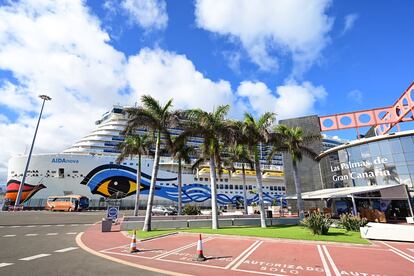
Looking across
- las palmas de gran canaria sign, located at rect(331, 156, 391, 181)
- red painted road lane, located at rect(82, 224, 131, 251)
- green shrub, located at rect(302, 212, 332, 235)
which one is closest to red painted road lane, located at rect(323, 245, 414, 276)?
green shrub, located at rect(302, 212, 332, 235)

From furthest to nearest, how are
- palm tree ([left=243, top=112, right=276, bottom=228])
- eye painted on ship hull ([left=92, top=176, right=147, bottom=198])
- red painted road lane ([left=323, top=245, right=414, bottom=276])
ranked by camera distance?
eye painted on ship hull ([left=92, top=176, right=147, bottom=198]), palm tree ([left=243, top=112, right=276, bottom=228]), red painted road lane ([left=323, top=245, right=414, bottom=276])

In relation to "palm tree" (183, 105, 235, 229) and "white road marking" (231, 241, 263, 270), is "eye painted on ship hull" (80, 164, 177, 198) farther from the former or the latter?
"white road marking" (231, 241, 263, 270)

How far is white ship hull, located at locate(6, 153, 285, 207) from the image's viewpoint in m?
49.0

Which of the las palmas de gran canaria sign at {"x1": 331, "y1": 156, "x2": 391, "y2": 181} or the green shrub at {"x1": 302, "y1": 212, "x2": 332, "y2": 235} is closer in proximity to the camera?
the green shrub at {"x1": 302, "y1": 212, "x2": 332, "y2": 235}

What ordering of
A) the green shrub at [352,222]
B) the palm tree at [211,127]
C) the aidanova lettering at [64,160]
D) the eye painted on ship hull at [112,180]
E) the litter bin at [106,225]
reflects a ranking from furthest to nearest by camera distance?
the eye painted on ship hull at [112,180]
the aidanova lettering at [64,160]
the palm tree at [211,127]
the litter bin at [106,225]
the green shrub at [352,222]

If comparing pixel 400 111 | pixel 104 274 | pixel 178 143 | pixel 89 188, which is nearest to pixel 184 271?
pixel 104 274

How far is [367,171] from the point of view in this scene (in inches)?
970

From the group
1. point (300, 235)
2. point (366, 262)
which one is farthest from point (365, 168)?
point (366, 262)

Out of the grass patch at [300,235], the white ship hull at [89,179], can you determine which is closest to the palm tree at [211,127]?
the grass patch at [300,235]

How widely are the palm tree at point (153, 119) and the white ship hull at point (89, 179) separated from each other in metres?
38.8

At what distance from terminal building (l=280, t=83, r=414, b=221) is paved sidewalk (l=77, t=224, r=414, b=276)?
10.3 metres

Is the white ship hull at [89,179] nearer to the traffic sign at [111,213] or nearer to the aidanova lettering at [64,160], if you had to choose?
the aidanova lettering at [64,160]

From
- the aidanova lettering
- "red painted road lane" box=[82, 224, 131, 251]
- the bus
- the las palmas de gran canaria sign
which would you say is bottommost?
"red painted road lane" box=[82, 224, 131, 251]

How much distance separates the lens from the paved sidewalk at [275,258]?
22.9ft
